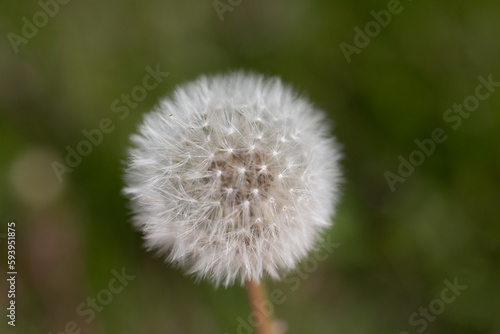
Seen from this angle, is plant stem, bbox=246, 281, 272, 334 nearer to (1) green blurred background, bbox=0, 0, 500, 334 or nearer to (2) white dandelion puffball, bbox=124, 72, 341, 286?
(2) white dandelion puffball, bbox=124, 72, 341, 286

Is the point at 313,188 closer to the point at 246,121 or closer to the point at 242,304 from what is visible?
the point at 246,121

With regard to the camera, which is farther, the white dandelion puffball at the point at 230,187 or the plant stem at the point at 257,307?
the plant stem at the point at 257,307

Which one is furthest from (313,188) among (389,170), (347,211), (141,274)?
(141,274)

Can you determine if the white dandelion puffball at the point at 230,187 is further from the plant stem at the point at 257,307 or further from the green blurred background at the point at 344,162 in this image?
the green blurred background at the point at 344,162

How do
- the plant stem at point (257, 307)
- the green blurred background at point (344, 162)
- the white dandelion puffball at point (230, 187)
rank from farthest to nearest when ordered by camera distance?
the green blurred background at point (344, 162) < the plant stem at point (257, 307) < the white dandelion puffball at point (230, 187)

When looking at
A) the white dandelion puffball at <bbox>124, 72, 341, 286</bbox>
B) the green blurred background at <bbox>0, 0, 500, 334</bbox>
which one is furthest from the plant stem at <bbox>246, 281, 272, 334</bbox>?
the green blurred background at <bbox>0, 0, 500, 334</bbox>

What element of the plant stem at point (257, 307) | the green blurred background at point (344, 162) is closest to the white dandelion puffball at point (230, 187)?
the plant stem at point (257, 307)

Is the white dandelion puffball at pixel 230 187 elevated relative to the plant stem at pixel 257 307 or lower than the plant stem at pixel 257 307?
elevated

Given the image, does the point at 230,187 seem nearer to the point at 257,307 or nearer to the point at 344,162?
the point at 257,307
